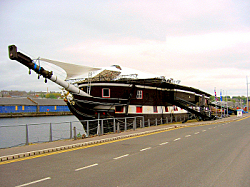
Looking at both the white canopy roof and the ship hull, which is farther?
the ship hull

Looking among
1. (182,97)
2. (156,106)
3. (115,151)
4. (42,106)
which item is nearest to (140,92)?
(156,106)

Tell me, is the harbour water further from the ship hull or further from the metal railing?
the ship hull

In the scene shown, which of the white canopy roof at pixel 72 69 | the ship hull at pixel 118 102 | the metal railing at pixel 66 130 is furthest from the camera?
the ship hull at pixel 118 102

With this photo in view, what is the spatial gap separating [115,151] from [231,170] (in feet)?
18.0

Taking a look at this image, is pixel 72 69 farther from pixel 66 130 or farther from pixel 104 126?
pixel 66 130

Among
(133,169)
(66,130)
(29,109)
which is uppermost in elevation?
(66,130)

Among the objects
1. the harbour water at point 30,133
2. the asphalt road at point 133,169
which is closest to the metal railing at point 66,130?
the harbour water at point 30,133

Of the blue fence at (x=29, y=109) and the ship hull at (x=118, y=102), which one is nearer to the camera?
the ship hull at (x=118, y=102)

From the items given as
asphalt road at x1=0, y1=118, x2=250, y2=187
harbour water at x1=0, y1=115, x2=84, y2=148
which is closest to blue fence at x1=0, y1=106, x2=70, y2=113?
harbour water at x1=0, y1=115, x2=84, y2=148

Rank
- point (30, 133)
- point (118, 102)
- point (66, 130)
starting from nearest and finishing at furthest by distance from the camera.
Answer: point (66, 130) → point (30, 133) → point (118, 102)

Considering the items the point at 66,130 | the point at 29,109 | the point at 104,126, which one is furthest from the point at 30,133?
the point at 29,109

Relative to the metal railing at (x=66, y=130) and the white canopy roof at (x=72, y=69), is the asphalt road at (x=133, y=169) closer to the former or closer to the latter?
the metal railing at (x=66, y=130)

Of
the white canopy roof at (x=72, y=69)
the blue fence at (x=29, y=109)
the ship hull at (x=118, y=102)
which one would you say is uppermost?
the white canopy roof at (x=72, y=69)

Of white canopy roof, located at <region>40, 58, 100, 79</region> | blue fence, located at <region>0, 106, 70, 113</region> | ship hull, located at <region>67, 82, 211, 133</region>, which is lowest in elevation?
blue fence, located at <region>0, 106, 70, 113</region>
